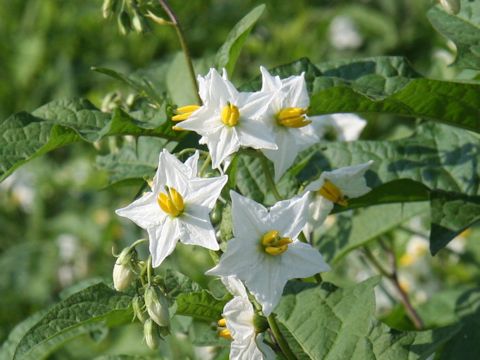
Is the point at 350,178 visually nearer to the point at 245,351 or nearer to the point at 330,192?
the point at 330,192

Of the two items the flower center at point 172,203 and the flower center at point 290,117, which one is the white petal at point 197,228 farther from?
the flower center at point 290,117

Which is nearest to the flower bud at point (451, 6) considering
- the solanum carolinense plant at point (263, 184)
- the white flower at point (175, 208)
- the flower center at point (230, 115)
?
the solanum carolinense plant at point (263, 184)

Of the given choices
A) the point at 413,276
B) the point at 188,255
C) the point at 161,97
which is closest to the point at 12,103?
the point at 188,255

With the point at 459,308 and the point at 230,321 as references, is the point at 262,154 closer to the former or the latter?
the point at 230,321

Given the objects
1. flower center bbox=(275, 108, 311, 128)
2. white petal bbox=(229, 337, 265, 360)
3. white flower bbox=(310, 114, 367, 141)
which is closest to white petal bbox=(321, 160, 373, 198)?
flower center bbox=(275, 108, 311, 128)

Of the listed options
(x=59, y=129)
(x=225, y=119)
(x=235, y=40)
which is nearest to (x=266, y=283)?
(x=225, y=119)

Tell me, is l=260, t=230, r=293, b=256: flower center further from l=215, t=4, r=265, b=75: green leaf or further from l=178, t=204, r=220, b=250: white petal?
l=215, t=4, r=265, b=75: green leaf
